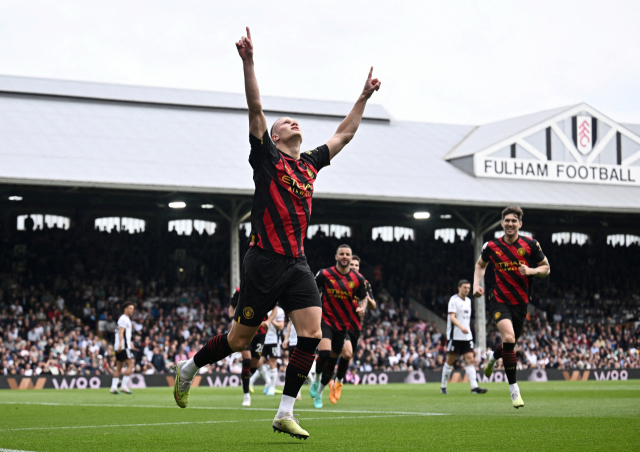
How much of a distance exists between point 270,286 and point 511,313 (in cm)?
541

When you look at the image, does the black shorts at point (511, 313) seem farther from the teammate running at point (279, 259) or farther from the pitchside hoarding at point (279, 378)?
the pitchside hoarding at point (279, 378)

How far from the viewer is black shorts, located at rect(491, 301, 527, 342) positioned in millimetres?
11172

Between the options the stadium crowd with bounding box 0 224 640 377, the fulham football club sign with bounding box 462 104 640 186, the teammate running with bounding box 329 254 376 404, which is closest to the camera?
the teammate running with bounding box 329 254 376 404

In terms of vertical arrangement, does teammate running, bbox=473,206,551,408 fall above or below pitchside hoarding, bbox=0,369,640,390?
above

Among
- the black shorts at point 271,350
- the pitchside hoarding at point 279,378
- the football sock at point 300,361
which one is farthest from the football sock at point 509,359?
the pitchside hoarding at point 279,378

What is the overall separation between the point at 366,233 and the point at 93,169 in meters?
15.5

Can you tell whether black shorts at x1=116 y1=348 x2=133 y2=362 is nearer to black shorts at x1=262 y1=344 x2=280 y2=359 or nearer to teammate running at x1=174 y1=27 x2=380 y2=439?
black shorts at x1=262 y1=344 x2=280 y2=359

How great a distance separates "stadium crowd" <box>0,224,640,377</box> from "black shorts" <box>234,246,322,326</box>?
2029 cm

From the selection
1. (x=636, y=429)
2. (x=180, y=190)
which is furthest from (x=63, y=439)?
(x=180, y=190)

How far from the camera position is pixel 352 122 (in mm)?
7574

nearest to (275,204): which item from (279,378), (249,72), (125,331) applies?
(249,72)

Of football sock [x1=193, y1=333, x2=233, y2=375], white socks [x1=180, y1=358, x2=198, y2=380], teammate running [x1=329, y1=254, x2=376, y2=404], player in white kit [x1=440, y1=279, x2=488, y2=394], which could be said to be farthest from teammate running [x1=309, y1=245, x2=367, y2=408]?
football sock [x1=193, y1=333, x2=233, y2=375]

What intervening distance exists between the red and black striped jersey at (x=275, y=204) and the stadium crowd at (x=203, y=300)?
67.1 feet

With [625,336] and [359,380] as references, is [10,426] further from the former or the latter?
[625,336]
